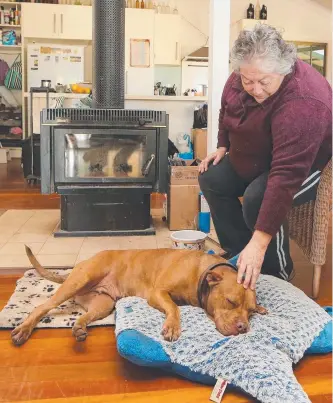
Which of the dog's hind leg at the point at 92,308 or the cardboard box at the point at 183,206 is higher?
the cardboard box at the point at 183,206

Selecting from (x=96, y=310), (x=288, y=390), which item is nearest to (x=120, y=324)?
(x=96, y=310)

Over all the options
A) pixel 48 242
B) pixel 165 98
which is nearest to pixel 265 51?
pixel 48 242

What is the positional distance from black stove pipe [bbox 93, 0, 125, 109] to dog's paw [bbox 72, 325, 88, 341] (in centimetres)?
183

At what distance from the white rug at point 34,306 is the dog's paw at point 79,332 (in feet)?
0.29

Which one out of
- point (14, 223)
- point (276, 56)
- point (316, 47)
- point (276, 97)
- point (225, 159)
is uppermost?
point (316, 47)

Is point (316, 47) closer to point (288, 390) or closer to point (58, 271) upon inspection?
point (58, 271)

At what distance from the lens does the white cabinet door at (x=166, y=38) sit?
23.4 ft

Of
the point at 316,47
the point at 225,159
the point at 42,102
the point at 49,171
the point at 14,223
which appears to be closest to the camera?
the point at 225,159

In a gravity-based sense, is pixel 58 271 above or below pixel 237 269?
below

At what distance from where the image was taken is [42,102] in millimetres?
6094

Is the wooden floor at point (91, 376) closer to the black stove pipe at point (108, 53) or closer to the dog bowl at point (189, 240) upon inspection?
the dog bowl at point (189, 240)

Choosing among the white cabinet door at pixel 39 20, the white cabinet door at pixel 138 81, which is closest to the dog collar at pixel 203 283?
the white cabinet door at pixel 138 81

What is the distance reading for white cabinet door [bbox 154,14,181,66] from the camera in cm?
714

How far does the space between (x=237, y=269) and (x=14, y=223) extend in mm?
2138
